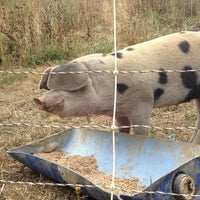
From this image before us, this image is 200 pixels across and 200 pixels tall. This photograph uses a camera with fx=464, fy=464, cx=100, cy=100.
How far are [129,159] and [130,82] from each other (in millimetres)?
518

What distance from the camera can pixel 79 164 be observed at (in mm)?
3076

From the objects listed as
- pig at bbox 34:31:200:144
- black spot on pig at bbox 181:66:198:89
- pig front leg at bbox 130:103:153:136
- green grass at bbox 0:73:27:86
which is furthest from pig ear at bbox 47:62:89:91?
green grass at bbox 0:73:27:86

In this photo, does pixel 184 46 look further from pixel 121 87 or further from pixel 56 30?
pixel 56 30

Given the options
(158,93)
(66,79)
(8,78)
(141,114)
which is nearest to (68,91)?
(66,79)

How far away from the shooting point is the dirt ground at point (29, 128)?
2844 mm

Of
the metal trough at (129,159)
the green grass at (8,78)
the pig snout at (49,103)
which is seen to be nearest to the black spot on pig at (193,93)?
the metal trough at (129,159)

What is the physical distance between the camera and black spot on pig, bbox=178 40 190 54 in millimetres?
3115

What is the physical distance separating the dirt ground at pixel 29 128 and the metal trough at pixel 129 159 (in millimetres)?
122

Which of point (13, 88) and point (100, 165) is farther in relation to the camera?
point (13, 88)

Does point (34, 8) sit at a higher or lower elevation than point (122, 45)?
higher

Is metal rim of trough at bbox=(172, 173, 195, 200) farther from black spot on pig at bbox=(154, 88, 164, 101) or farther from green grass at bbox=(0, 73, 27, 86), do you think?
green grass at bbox=(0, 73, 27, 86)

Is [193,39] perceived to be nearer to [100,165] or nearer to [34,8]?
[100,165]

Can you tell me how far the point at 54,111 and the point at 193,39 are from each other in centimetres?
114

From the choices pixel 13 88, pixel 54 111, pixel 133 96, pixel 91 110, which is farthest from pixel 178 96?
pixel 13 88
